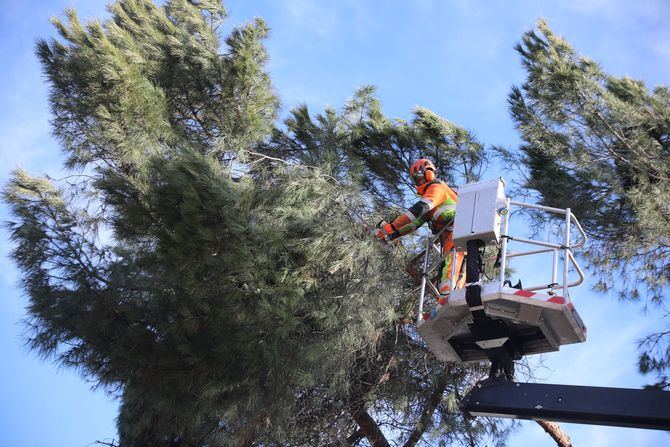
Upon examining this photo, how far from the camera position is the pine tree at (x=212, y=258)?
6.24 meters

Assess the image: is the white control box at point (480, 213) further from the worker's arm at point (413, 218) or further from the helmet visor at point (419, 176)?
the helmet visor at point (419, 176)

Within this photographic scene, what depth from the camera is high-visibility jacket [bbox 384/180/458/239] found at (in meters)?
6.50

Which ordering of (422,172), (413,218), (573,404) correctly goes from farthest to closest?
(422,172)
(413,218)
(573,404)

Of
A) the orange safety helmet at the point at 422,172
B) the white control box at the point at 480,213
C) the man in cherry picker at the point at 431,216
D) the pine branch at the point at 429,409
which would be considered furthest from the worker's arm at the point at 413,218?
the pine branch at the point at 429,409

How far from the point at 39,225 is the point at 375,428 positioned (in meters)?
3.68

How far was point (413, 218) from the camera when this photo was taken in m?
6.47

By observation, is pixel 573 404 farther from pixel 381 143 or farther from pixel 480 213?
pixel 381 143

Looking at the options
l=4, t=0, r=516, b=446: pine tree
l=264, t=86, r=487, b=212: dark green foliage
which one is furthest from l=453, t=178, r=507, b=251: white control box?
l=264, t=86, r=487, b=212: dark green foliage

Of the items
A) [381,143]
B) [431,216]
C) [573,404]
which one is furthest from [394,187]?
[573,404]

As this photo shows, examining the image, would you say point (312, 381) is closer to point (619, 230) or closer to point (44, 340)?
point (44, 340)

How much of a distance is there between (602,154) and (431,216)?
2823 millimetres

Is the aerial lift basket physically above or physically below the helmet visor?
below

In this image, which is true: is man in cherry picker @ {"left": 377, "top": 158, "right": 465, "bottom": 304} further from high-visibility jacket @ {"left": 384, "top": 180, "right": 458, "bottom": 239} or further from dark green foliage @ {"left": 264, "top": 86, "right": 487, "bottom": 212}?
dark green foliage @ {"left": 264, "top": 86, "right": 487, "bottom": 212}

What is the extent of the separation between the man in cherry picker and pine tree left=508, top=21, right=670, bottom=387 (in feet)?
7.40
